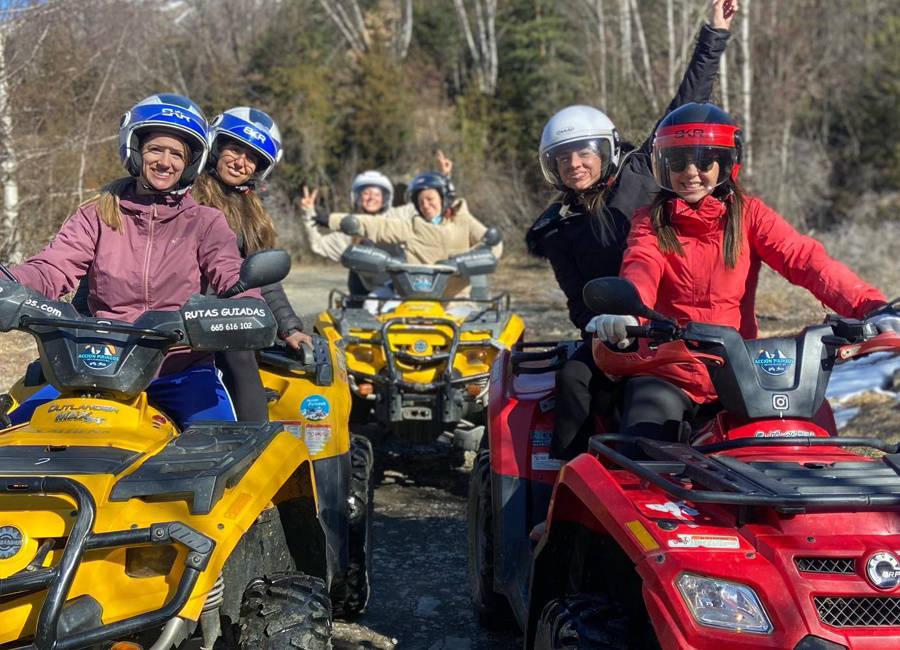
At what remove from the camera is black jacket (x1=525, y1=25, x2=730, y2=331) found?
16.3 feet

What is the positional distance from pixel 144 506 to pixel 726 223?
2363 mm

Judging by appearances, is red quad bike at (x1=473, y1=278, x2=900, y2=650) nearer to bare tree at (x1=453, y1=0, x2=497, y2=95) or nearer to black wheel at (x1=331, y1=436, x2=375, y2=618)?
black wheel at (x1=331, y1=436, x2=375, y2=618)

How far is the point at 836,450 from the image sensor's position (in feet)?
10.6

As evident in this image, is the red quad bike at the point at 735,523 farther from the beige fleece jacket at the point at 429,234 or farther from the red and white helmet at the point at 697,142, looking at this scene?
the beige fleece jacket at the point at 429,234

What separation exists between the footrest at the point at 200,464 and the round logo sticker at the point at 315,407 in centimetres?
144

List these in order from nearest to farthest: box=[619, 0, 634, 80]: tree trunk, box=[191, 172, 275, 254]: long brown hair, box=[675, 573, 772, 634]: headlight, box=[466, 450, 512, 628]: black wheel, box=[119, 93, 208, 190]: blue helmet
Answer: box=[675, 573, 772, 634]: headlight < box=[119, 93, 208, 190]: blue helmet < box=[466, 450, 512, 628]: black wheel < box=[191, 172, 275, 254]: long brown hair < box=[619, 0, 634, 80]: tree trunk

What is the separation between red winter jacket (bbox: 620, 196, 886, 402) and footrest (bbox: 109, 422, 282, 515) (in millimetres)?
1534

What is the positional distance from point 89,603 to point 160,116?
2012 mm

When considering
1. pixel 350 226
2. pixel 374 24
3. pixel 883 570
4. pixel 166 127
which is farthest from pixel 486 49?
pixel 883 570

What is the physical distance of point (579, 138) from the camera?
4.96m

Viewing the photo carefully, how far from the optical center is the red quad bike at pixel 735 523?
253 centimetres

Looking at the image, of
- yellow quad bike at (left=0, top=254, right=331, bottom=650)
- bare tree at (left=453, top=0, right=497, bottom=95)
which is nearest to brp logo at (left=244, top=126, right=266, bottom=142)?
yellow quad bike at (left=0, top=254, right=331, bottom=650)

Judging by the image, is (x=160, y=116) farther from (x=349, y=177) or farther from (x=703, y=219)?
(x=349, y=177)

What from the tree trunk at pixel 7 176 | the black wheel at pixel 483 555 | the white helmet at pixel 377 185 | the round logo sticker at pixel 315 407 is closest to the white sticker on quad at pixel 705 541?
the black wheel at pixel 483 555
